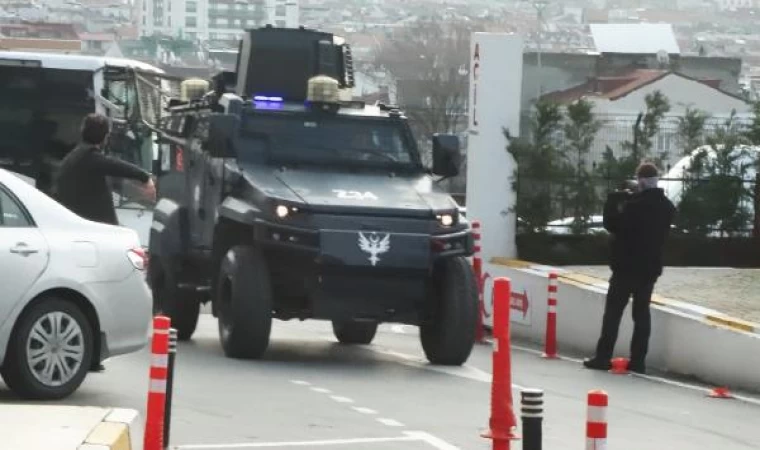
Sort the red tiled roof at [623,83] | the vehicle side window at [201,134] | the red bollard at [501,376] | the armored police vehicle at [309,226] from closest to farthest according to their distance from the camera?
the red bollard at [501,376] → the armored police vehicle at [309,226] → the vehicle side window at [201,134] → the red tiled roof at [623,83]

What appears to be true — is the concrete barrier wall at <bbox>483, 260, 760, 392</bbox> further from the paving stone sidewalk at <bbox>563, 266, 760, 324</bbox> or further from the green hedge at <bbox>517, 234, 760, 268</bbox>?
the green hedge at <bbox>517, 234, 760, 268</bbox>

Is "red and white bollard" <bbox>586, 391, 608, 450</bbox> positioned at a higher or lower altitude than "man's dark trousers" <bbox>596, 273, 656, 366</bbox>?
higher

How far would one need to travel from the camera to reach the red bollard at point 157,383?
9734 millimetres

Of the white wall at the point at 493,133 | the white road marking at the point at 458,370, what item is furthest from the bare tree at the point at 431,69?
the white road marking at the point at 458,370

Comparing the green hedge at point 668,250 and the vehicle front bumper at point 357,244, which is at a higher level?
the vehicle front bumper at point 357,244

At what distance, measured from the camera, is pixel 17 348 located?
40.1 feet

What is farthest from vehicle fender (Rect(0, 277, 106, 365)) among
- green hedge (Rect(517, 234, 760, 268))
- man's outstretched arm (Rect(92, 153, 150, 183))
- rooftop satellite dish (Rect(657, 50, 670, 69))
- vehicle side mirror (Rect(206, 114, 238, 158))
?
rooftop satellite dish (Rect(657, 50, 670, 69))

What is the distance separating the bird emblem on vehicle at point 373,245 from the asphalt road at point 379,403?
102cm

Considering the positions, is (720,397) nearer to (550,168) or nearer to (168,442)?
(168,442)

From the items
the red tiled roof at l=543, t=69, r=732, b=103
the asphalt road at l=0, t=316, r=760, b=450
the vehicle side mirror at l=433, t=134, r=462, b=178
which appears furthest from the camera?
the red tiled roof at l=543, t=69, r=732, b=103

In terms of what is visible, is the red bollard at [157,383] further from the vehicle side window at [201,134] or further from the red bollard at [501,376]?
the vehicle side window at [201,134]

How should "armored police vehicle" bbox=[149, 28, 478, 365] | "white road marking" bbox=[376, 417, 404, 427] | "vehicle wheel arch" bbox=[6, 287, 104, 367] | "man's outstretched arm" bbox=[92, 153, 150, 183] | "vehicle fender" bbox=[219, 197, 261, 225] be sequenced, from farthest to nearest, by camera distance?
1. "vehicle fender" bbox=[219, 197, 261, 225]
2. "armored police vehicle" bbox=[149, 28, 478, 365]
3. "man's outstretched arm" bbox=[92, 153, 150, 183]
4. "white road marking" bbox=[376, 417, 404, 427]
5. "vehicle wheel arch" bbox=[6, 287, 104, 367]

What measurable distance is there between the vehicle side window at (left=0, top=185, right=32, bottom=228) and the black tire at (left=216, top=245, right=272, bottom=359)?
153 inches

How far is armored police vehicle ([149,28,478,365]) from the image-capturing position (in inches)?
633
